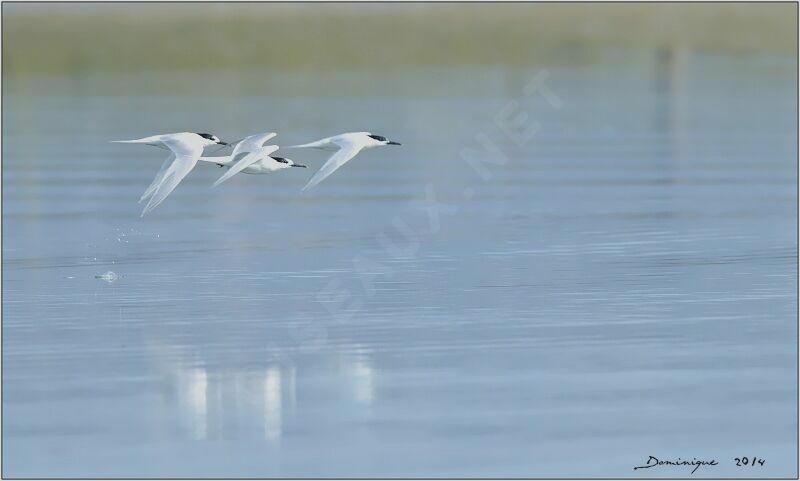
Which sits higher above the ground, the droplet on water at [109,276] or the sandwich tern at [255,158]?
the sandwich tern at [255,158]

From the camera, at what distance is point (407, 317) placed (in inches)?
476

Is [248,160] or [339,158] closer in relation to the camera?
[248,160]

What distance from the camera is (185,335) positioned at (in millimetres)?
11531

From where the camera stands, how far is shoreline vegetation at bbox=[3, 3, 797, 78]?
61219 mm

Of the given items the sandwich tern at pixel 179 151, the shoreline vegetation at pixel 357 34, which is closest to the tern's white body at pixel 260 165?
the sandwich tern at pixel 179 151

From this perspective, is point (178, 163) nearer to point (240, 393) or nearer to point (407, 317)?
point (407, 317)

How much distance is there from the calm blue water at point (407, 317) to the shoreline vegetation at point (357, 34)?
119ft

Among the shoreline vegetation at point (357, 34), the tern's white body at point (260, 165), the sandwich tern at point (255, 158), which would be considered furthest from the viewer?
the shoreline vegetation at point (357, 34)

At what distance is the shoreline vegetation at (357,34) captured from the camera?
6122 cm

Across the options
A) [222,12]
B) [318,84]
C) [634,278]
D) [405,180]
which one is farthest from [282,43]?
[634,278]

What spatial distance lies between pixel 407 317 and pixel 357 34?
194 ft

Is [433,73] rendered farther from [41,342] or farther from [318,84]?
[41,342]
